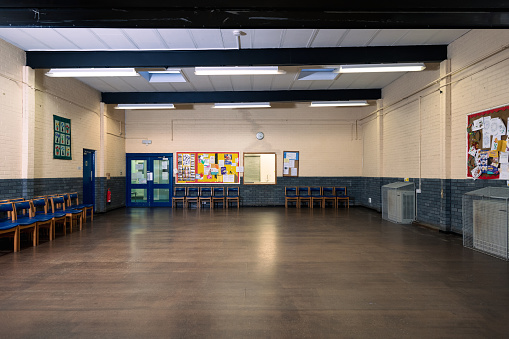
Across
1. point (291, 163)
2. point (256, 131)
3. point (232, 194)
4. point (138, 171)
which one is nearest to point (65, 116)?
point (138, 171)

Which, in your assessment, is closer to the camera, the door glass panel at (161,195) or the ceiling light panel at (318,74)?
the ceiling light panel at (318,74)

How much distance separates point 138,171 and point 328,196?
23.1 feet

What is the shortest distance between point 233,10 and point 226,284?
116 inches

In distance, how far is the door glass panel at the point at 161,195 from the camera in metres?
11.7

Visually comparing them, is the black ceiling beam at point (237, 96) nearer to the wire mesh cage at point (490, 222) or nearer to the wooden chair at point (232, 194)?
the wooden chair at point (232, 194)

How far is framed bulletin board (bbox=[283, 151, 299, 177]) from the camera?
11.7 meters

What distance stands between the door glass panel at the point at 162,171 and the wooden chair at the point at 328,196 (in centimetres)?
574

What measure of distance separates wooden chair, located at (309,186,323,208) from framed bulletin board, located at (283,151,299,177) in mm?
784

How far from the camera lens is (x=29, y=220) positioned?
5406 mm

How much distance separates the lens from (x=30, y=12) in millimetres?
3293

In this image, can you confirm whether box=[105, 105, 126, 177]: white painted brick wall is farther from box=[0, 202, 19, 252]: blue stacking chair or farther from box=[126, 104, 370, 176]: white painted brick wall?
box=[0, 202, 19, 252]: blue stacking chair

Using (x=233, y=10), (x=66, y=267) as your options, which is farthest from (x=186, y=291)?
(x=233, y=10)

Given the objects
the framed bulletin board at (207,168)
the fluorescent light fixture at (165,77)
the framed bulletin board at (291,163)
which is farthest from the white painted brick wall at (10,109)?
the framed bulletin board at (291,163)

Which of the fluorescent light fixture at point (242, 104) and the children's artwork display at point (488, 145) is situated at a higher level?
the fluorescent light fixture at point (242, 104)
